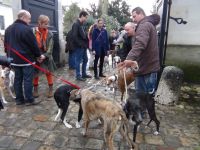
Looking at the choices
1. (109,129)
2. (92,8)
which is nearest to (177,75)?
(109,129)

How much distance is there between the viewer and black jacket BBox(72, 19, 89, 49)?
26.5ft

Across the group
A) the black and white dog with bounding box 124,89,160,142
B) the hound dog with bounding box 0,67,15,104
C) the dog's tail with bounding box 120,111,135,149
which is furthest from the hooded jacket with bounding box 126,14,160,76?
the hound dog with bounding box 0,67,15,104

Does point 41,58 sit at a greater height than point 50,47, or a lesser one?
lesser

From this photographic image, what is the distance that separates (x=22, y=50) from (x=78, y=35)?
9.41 feet

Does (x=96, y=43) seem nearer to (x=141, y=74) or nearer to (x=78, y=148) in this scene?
(x=141, y=74)

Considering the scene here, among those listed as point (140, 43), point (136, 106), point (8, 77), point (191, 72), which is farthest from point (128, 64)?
point (191, 72)

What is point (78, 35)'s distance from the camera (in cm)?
820

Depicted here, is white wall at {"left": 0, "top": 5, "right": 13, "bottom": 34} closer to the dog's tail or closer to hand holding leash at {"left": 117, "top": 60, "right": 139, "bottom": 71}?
hand holding leash at {"left": 117, "top": 60, "right": 139, "bottom": 71}

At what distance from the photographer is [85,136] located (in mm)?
4516

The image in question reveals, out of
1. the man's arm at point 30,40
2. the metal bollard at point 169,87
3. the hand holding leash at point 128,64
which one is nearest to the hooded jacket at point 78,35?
the man's arm at point 30,40

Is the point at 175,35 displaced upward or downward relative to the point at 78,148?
upward

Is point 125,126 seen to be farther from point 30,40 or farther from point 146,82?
point 30,40

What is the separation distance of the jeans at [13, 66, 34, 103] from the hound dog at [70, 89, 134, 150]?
6.77ft

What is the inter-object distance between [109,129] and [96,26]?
583 centimetres
